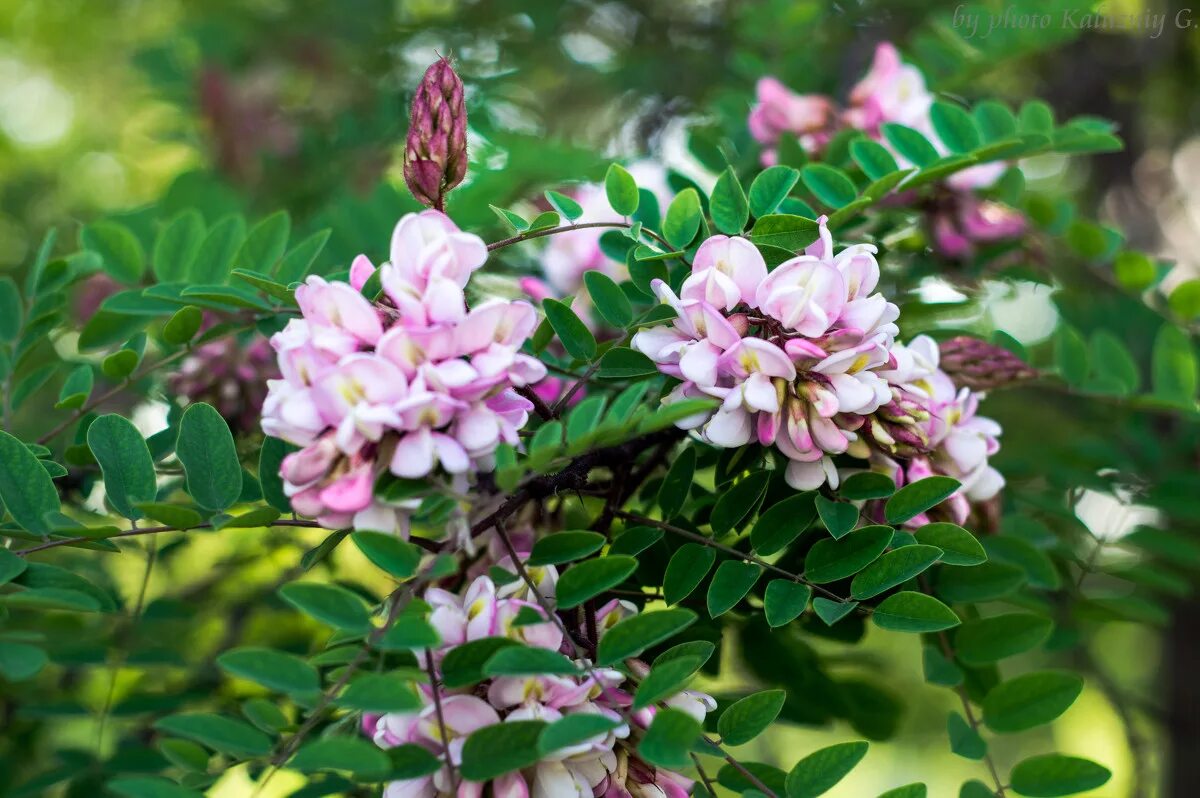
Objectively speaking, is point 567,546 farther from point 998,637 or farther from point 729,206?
point 998,637

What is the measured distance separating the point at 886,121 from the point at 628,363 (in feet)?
1.84

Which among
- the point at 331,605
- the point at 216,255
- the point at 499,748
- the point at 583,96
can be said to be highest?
the point at 583,96

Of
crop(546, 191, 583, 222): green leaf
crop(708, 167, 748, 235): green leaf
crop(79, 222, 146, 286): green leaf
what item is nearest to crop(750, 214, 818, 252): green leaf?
crop(708, 167, 748, 235): green leaf

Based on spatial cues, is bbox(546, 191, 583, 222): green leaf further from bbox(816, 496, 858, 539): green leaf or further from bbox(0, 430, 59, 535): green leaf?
bbox(0, 430, 59, 535): green leaf

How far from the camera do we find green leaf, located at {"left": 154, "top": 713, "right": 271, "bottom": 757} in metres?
0.60

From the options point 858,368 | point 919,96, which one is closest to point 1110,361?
point 919,96

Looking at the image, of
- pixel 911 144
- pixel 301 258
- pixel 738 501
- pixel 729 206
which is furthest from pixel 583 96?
pixel 738 501

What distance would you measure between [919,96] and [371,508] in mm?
855

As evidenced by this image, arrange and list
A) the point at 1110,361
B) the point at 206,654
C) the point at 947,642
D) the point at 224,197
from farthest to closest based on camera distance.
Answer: the point at 224,197 → the point at 206,654 → the point at 1110,361 → the point at 947,642

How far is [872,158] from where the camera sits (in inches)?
38.1

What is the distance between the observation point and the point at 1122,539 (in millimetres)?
1209

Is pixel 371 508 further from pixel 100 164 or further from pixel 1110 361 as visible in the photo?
pixel 100 164

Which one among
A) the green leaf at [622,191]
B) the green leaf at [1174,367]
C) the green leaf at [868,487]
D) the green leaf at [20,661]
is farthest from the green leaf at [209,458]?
the green leaf at [1174,367]

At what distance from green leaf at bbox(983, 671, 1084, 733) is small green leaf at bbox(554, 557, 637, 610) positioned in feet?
1.26
